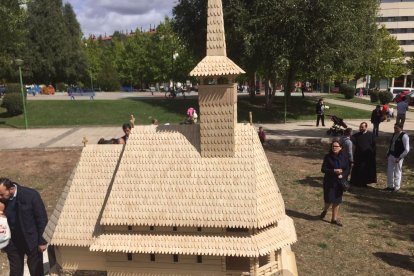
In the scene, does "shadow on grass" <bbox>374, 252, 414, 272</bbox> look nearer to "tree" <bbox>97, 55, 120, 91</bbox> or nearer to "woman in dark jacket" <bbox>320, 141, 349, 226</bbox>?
"woman in dark jacket" <bbox>320, 141, 349, 226</bbox>

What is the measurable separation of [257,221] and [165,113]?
28.1 m

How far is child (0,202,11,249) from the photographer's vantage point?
729 cm

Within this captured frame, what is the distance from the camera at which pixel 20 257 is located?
26.7ft

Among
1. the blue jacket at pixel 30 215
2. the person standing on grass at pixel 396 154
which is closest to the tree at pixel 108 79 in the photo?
the person standing on grass at pixel 396 154

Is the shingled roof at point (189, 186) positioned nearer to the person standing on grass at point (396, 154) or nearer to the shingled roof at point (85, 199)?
the shingled roof at point (85, 199)

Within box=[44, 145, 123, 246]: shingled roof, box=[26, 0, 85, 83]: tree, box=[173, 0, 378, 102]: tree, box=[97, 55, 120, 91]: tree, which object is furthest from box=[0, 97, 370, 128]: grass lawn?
box=[97, 55, 120, 91]: tree

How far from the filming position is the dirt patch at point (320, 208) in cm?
995

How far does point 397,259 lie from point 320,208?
380cm

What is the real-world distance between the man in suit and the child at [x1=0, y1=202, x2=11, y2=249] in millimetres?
157

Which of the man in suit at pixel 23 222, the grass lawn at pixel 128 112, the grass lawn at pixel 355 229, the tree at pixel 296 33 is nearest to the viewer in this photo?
the man in suit at pixel 23 222

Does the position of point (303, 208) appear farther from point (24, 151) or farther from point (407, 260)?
point (24, 151)

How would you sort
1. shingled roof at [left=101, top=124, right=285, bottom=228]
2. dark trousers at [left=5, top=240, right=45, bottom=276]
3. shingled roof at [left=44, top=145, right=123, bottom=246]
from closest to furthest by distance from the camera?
shingled roof at [left=101, top=124, right=285, bottom=228], dark trousers at [left=5, top=240, right=45, bottom=276], shingled roof at [left=44, top=145, right=123, bottom=246]

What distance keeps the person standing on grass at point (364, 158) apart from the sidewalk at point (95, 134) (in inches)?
336

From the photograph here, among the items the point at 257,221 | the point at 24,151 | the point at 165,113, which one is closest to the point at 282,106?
the point at 165,113
